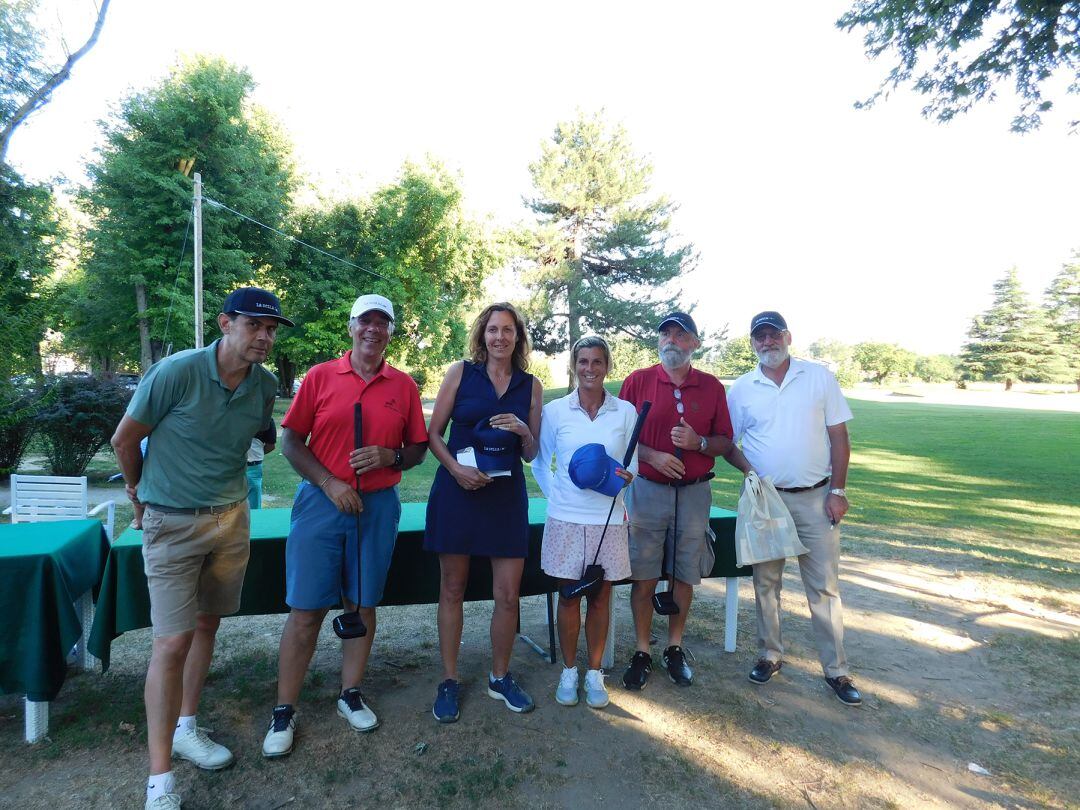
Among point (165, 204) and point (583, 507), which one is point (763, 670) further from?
point (165, 204)

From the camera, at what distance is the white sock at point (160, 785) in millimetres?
2434

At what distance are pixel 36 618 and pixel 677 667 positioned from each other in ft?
10.4

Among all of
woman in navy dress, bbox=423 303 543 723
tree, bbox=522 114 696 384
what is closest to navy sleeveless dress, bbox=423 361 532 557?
woman in navy dress, bbox=423 303 543 723

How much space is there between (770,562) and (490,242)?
91.4 ft

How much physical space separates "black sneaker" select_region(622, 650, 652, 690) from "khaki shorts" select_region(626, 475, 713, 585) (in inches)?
19.4

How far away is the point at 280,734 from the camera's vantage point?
9.51 feet

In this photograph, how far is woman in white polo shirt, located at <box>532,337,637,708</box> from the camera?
324 centimetres

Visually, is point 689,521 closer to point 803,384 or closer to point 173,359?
point 803,384

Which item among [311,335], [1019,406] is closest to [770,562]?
[311,335]

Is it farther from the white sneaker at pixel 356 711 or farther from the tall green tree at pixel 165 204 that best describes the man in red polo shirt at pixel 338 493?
the tall green tree at pixel 165 204

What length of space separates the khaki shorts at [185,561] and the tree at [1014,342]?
2406 inches

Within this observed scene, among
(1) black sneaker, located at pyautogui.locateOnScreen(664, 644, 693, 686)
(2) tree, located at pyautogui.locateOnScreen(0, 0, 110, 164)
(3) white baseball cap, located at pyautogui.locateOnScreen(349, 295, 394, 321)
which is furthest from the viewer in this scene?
(2) tree, located at pyautogui.locateOnScreen(0, 0, 110, 164)

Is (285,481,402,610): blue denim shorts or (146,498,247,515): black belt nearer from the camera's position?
(146,498,247,515): black belt

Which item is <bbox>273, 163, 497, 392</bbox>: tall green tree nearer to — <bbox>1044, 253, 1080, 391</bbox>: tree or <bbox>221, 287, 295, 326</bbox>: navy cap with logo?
<bbox>221, 287, 295, 326</bbox>: navy cap with logo
